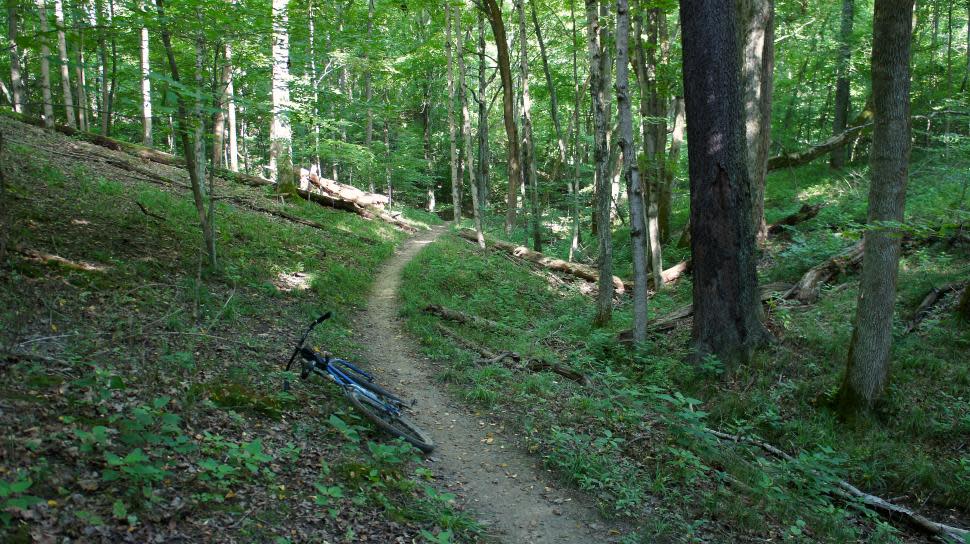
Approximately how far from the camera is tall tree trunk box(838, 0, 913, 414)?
6.65 metres

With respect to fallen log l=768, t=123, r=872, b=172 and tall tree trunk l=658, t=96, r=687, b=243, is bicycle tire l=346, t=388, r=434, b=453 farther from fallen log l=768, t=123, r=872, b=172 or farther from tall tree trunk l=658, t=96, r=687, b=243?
fallen log l=768, t=123, r=872, b=172

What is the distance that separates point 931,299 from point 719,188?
4.45 m

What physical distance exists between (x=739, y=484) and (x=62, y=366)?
665cm

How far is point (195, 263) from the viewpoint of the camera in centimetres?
917

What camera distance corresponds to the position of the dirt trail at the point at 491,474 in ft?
16.8

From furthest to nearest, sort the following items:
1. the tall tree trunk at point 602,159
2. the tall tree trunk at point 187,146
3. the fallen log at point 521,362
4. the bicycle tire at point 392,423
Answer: the tall tree trunk at point 602,159 < the fallen log at point 521,362 < the tall tree trunk at point 187,146 < the bicycle tire at point 392,423

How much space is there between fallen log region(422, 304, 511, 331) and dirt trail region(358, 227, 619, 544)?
2.36 metres

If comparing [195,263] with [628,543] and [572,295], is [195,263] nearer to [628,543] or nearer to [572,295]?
[628,543]

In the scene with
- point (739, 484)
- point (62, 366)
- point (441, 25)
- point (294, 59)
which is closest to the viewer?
point (62, 366)

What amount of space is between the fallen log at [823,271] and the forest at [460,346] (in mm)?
67

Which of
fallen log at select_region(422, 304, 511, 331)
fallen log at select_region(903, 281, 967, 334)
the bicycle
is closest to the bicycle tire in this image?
the bicycle

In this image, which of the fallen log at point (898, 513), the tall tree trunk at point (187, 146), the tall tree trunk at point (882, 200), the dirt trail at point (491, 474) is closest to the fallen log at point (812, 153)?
the tall tree trunk at point (882, 200)

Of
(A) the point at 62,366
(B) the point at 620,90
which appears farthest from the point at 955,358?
(A) the point at 62,366

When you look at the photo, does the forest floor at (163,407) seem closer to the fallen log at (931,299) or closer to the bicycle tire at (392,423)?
the bicycle tire at (392,423)
